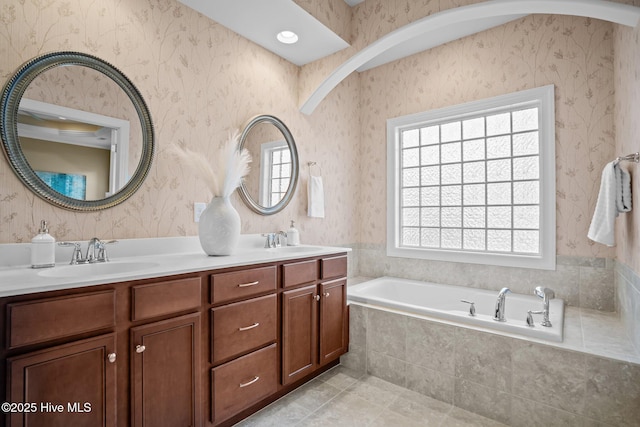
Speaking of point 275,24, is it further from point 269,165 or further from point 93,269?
point 93,269

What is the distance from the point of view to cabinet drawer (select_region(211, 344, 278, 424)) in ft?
5.55

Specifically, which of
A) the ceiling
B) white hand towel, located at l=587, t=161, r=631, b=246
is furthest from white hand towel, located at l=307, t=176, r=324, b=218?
white hand towel, located at l=587, t=161, r=631, b=246

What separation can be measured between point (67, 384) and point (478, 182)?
3214 millimetres

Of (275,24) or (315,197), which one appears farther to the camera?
(315,197)

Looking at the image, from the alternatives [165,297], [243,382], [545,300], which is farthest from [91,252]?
[545,300]

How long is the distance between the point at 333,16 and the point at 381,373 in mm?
2795

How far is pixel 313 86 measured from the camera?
2.95m

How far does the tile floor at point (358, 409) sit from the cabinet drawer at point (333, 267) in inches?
30.7

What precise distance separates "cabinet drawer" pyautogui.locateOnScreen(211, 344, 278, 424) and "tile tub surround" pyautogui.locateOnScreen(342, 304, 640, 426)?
84cm

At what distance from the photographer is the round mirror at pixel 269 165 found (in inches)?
101

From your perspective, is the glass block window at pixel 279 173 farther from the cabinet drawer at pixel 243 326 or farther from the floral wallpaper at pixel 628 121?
the floral wallpaper at pixel 628 121

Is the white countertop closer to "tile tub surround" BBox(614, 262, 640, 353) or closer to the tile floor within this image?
the tile floor

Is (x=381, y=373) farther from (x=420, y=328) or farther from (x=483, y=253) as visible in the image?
(x=483, y=253)

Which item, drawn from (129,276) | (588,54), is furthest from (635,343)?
(129,276)
